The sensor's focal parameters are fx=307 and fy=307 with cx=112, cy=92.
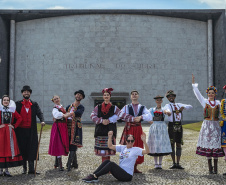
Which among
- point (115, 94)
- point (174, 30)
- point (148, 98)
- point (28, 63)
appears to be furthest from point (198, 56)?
point (28, 63)

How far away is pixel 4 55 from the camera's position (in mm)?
32125

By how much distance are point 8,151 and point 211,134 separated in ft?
15.6

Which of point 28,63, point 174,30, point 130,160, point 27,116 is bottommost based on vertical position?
point 130,160

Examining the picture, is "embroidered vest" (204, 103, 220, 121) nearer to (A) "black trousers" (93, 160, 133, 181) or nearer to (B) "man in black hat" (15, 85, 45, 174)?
(A) "black trousers" (93, 160, 133, 181)

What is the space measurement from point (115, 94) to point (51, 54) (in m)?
7.96

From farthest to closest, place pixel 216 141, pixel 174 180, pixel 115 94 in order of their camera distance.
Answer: pixel 115 94
pixel 216 141
pixel 174 180

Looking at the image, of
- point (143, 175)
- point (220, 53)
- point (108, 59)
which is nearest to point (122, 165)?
point (143, 175)

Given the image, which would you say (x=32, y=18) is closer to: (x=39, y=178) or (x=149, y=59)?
(x=149, y=59)

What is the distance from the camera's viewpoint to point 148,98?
32312 mm

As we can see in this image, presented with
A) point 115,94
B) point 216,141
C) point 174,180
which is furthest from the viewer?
point 115,94

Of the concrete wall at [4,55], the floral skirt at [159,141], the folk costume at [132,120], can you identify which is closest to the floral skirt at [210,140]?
the floral skirt at [159,141]

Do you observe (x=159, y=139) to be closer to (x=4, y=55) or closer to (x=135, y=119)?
(x=135, y=119)

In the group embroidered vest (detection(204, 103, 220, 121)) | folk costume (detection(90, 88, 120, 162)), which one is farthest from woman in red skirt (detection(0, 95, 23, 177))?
embroidered vest (detection(204, 103, 220, 121))

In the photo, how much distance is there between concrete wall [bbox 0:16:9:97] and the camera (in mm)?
31797
